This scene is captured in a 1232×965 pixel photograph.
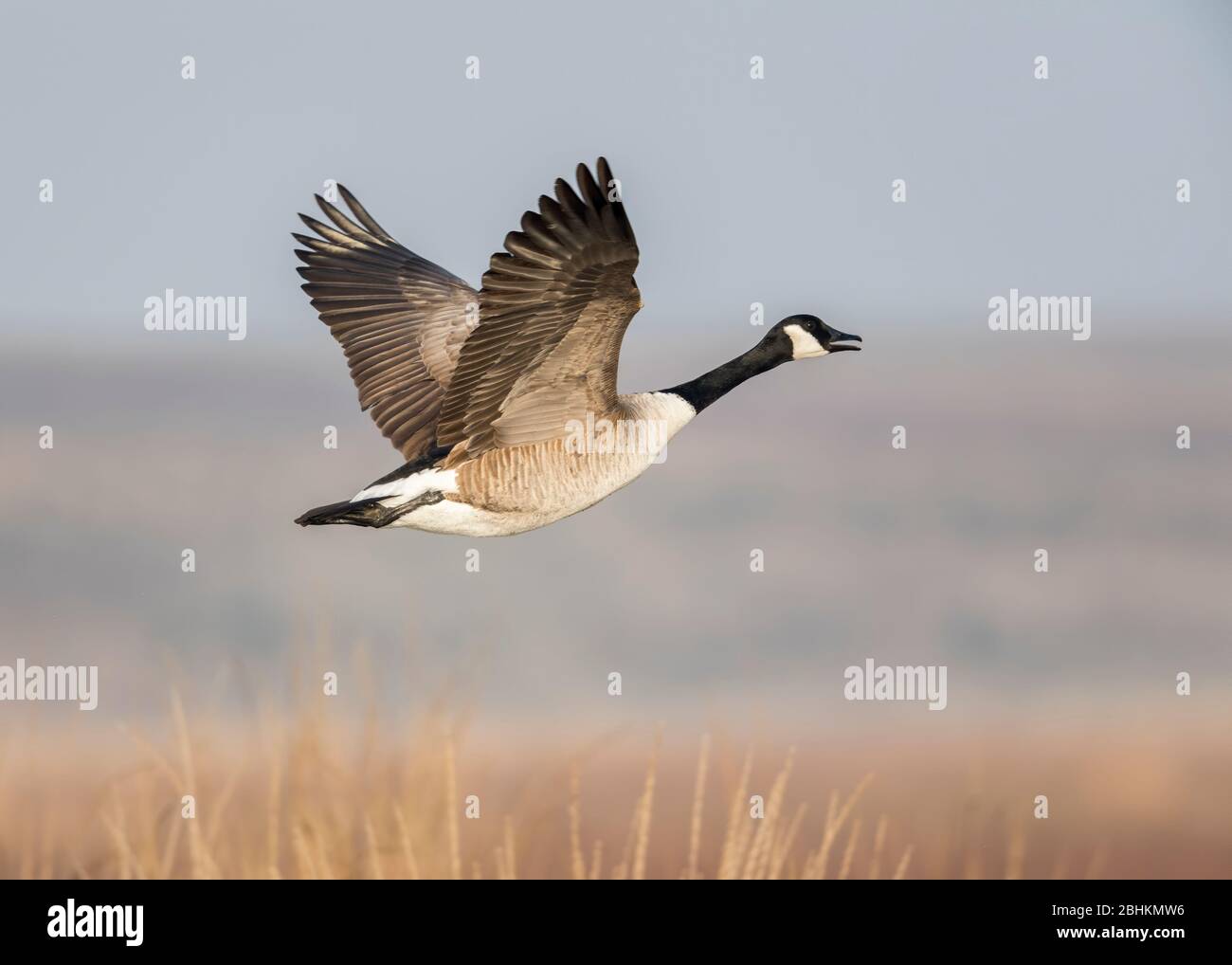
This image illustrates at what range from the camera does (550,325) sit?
5.88 metres

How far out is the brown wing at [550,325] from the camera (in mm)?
5395

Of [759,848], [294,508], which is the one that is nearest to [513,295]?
[759,848]

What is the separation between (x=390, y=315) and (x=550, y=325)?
2299 millimetres

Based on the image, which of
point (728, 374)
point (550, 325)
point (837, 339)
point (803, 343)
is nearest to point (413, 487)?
point (550, 325)

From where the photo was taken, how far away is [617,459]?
6.58m

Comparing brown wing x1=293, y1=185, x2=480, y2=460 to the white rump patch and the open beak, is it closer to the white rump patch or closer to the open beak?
the white rump patch

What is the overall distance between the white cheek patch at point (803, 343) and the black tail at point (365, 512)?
224cm

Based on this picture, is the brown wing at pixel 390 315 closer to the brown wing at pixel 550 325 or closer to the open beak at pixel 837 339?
the brown wing at pixel 550 325

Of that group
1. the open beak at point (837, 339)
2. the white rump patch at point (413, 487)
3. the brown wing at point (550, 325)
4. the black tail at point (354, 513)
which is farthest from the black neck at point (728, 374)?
the black tail at point (354, 513)

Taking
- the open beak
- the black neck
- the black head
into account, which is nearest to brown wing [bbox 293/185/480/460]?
the black neck

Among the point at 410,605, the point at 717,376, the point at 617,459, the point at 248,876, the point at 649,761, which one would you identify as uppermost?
the point at 717,376

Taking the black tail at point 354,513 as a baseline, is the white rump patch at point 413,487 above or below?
above

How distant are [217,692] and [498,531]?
2.31 meters

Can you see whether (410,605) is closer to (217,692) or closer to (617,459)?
A: (217,692)
